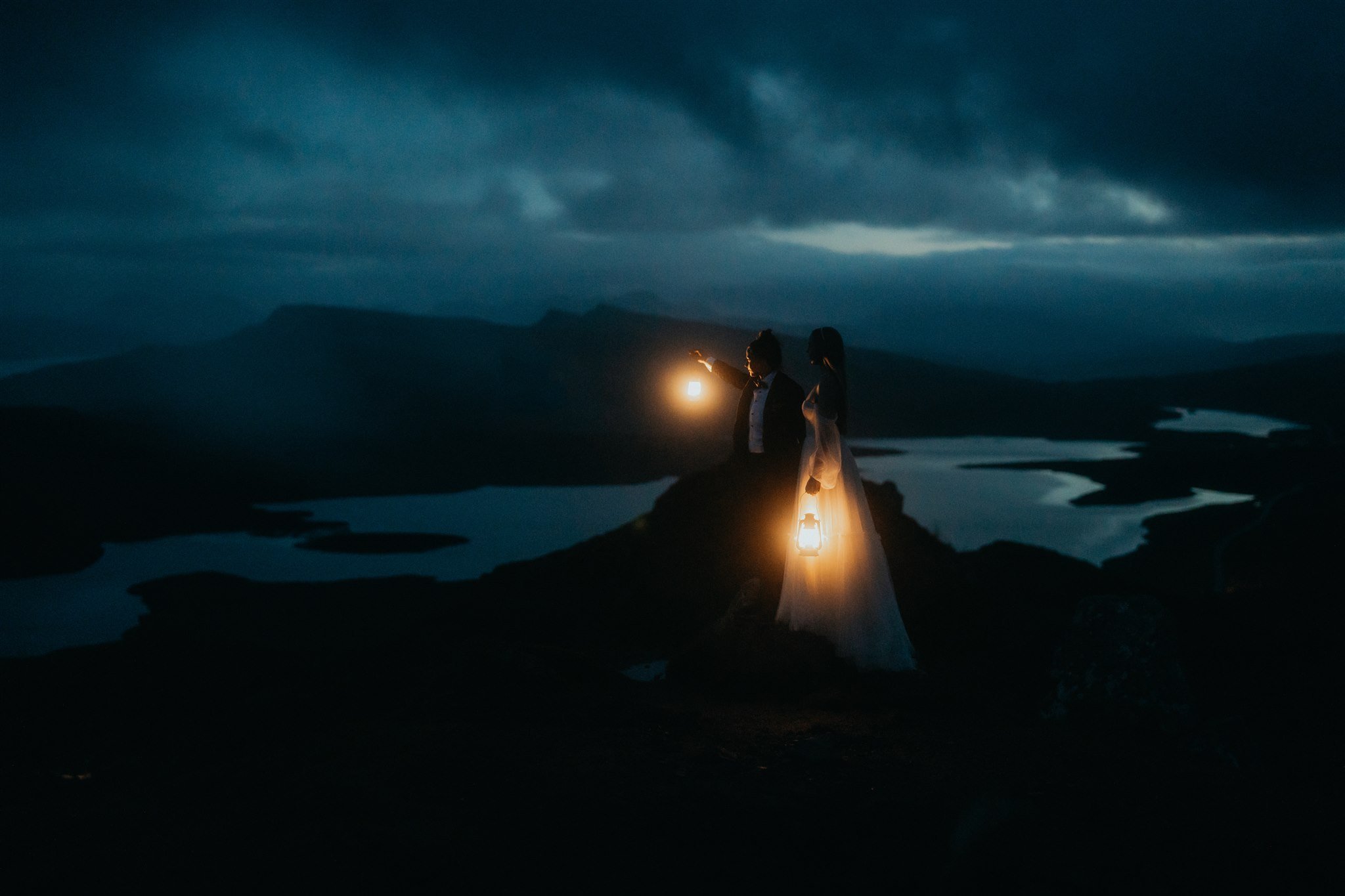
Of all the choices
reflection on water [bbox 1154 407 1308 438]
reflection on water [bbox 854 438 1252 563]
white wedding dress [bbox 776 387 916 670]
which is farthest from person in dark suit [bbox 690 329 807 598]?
reflection on water [bbox 1154 407 1308 438]

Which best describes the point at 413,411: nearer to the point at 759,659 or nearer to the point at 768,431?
the point at 768,431

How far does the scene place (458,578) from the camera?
34312mm

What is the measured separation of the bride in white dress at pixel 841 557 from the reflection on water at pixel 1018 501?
28.4 meters

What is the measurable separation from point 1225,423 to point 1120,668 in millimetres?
109343

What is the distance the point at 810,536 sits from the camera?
283 inches

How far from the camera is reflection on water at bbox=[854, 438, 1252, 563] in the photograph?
41531 mm

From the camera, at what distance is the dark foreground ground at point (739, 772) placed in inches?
181

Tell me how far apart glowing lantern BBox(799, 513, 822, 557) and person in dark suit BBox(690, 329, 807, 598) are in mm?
583

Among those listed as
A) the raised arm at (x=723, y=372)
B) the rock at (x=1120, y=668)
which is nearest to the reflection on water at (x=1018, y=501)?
the rock at (x=1120, y=668)

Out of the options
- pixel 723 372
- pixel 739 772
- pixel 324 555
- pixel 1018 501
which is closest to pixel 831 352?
pixel 723 372

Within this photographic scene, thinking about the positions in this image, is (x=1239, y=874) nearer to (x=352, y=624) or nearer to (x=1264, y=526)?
(x=352, y=624)

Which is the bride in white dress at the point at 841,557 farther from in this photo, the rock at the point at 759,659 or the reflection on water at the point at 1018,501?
the reflection on water at the point at 1018,501

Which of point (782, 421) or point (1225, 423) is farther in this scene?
point (1225, 423)

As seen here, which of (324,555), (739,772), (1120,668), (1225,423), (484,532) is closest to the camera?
(739,772)
